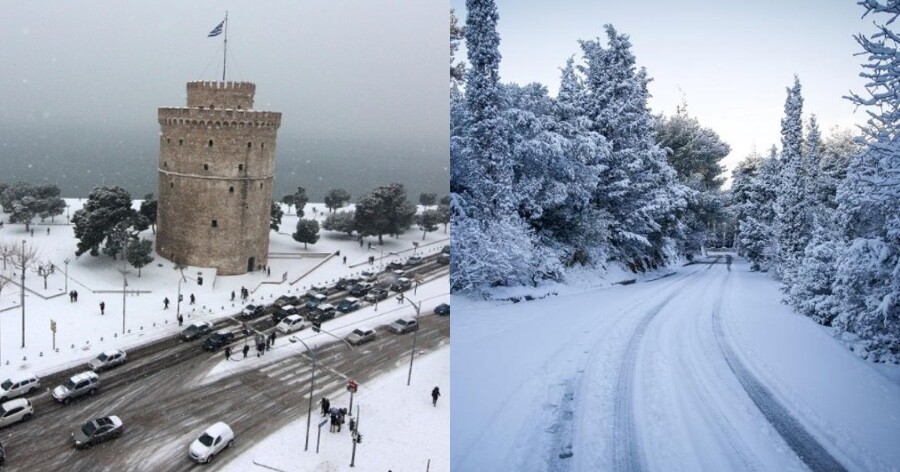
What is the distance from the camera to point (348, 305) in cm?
1360

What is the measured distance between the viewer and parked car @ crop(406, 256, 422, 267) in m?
14.2

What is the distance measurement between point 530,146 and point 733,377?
448 centimetres

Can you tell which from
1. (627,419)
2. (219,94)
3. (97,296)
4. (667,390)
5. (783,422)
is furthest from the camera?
(219,94)

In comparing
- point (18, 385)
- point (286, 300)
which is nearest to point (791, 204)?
point (18, 385)

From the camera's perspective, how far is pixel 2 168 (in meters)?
12.0

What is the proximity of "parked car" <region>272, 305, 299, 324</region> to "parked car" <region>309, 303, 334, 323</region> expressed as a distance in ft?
1.42

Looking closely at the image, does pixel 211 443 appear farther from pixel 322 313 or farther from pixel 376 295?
pixel 376 295

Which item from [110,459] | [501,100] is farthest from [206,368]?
[501,100]

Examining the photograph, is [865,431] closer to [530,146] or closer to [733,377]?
[733,377]

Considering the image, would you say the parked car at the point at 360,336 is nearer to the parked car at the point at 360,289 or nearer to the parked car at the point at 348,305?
the parked car at the point at 348,305

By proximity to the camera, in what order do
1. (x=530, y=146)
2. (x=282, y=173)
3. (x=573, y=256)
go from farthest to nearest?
(x=282, y=173)
(x=530, y=146)
(x=573, y=256)

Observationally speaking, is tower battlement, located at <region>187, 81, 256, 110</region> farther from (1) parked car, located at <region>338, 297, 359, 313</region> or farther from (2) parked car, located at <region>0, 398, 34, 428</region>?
(2) parked car, located at <region>0, 398, 34, 428</region>

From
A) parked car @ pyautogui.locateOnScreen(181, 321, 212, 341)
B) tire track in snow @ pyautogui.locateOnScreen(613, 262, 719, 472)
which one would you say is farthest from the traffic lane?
tire track in snow @ pyautogui.locateOnScreen(613, 262, 719, 472)

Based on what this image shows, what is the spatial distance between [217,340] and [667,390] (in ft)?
31.5
